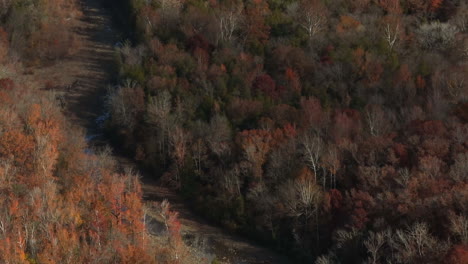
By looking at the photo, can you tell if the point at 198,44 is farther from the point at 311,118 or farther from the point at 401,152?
the point at 401,152

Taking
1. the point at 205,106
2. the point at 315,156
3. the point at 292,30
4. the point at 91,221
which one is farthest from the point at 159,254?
the point at 292,30

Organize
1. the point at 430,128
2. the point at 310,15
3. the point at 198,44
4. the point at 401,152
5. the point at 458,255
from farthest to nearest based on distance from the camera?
the point at 310,15 < the point at 198,44 < the point at 430,128 < the point at 401,152 < the point at 458,255

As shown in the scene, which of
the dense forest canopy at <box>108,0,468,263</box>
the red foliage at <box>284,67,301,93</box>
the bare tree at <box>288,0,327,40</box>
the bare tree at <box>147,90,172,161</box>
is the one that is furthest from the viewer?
the bare tree at <box>288,0,327,40</box>

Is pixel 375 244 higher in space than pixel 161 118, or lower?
lower

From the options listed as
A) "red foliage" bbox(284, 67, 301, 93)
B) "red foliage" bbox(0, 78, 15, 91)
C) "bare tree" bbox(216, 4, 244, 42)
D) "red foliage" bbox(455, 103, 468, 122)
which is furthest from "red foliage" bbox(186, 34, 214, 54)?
"red foliage" bbox(455, 103, 468, 122)

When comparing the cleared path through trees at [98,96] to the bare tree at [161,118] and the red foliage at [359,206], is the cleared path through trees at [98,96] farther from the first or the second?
the red foliage at [359,206]

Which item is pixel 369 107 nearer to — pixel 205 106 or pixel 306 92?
pixel 306 92

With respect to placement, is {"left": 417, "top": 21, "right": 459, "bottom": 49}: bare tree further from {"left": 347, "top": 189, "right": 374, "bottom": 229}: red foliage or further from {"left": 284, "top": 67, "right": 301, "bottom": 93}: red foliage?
{"left": 347, "top": 189, "right": 374, "bottom": 229}: red foliage

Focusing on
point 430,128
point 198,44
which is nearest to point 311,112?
point 430,128

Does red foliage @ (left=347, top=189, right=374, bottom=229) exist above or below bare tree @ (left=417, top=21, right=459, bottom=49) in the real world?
below
